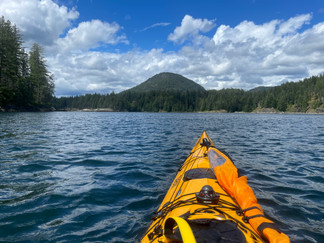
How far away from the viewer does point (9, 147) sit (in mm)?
12516

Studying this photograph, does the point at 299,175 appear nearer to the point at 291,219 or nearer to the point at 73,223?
the point at 291,219

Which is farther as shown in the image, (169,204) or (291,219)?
(291,219)

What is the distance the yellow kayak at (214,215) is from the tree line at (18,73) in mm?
54193

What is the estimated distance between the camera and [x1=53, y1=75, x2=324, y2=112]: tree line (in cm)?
14050

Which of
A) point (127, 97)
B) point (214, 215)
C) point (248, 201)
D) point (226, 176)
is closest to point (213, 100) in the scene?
point (127, 97)

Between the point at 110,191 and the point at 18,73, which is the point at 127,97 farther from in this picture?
the point at 110,191

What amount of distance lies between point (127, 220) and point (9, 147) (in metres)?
10.9

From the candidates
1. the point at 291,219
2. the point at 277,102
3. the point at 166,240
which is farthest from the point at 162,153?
the point at 277,102

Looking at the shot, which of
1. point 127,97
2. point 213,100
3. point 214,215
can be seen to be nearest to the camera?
point 214,215

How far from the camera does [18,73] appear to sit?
197 feet

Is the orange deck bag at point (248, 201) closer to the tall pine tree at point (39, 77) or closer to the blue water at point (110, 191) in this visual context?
the blue water at point (110, 191)

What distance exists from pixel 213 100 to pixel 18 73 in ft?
435

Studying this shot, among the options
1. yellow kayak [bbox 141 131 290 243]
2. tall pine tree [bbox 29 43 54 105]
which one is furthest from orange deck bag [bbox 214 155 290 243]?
tall pine tree [bbox 29 43 54 105]

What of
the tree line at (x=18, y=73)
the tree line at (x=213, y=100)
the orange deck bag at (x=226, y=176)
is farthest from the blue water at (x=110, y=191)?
the tree line at (x=213, y=100)
